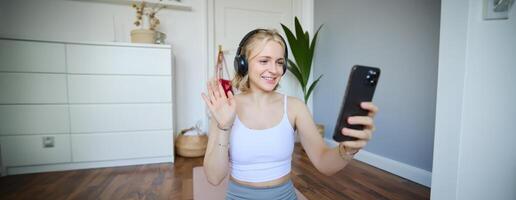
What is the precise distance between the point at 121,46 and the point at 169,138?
3.09 ft

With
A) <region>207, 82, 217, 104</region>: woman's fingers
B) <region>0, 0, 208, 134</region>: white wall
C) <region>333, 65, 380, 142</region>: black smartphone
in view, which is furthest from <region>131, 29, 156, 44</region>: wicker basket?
<region>333, 65, 380, 142</region>: black smartphone

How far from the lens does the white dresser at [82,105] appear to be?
1886 millimetres

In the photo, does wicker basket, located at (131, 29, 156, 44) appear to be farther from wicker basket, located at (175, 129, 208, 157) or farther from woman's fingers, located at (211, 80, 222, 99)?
woman's fingers, located at (211, 80, 222, 99)

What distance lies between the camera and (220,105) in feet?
2.09

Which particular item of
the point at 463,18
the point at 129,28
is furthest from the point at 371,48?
the point at 129,28

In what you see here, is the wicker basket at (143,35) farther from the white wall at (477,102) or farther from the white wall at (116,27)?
the white wall at (477,102)

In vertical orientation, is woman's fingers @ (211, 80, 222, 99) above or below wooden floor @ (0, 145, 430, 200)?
above

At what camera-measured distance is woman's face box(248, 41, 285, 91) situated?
71 centimetres

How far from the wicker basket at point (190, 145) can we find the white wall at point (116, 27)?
40 cm

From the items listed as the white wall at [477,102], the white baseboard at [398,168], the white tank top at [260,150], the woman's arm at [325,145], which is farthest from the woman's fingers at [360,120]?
the white baseboard at [398,168]

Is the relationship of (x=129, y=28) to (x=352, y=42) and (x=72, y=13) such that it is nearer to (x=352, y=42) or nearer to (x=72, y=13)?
(x=72, y=13)

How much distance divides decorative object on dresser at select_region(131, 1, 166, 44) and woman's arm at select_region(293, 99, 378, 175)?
6.44 ft

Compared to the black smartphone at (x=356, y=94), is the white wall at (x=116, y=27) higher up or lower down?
higher up

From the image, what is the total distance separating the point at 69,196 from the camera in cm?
158
